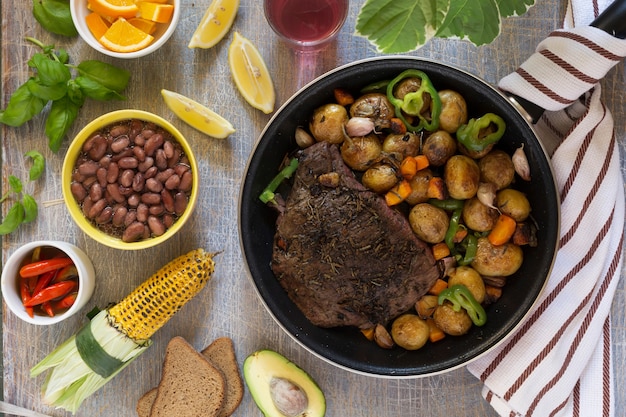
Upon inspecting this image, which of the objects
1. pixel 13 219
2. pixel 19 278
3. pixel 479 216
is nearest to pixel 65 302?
pixel 19 278

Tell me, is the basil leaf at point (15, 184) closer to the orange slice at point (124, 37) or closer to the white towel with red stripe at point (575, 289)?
the orange slice at point (124, 37)

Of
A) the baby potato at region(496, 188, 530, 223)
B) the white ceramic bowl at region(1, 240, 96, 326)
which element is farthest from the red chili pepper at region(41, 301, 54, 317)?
the baby potato at region(496, 188, 530, 223)

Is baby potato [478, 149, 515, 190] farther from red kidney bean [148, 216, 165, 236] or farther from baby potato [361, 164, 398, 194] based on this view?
red kidney bean [148, 216, 165, 236]

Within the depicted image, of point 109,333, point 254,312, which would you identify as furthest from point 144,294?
point 254,312

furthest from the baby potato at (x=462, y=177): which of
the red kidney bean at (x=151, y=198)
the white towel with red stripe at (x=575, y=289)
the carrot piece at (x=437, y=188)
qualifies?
the red kidney bean at (x=151, y=198)

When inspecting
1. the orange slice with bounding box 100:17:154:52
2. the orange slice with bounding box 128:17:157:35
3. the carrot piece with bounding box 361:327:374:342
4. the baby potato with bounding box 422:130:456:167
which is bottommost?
the carrot piece with bounding box 361:327:374:342

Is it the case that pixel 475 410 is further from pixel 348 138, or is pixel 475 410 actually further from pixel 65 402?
pixel 65 402
